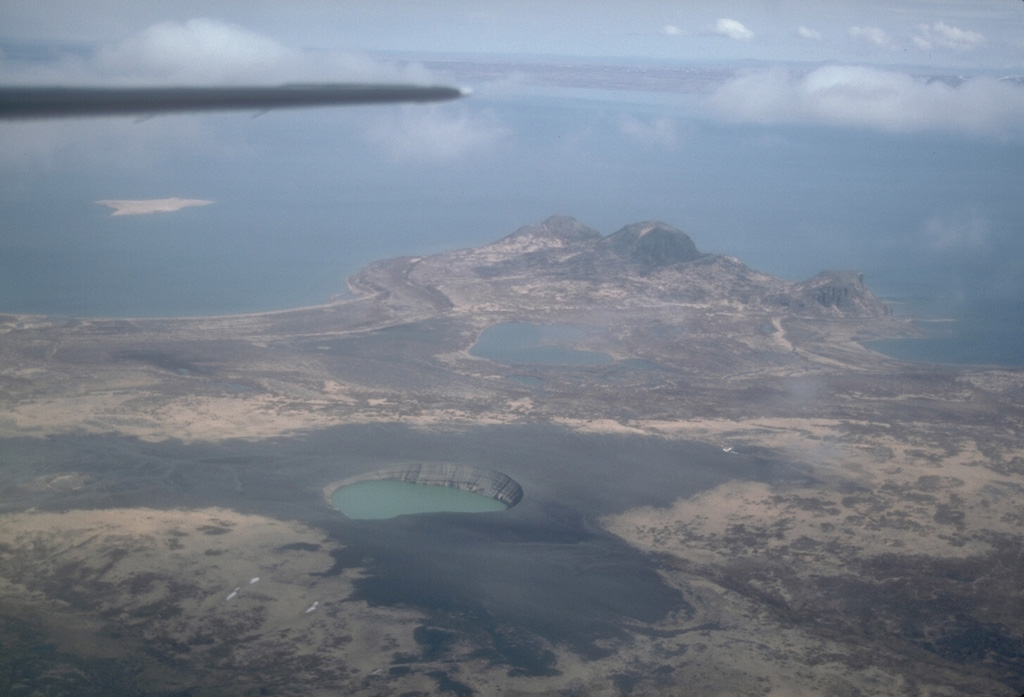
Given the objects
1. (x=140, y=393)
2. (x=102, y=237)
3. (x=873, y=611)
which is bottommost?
(x=873, y=611)

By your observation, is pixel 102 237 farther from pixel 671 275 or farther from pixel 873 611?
pixel 873 611

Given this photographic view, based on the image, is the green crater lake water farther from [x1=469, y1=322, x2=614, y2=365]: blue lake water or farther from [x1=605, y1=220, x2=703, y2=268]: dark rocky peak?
[x1=605, y1=220, x2=703, y2=268]: dark rocky peak

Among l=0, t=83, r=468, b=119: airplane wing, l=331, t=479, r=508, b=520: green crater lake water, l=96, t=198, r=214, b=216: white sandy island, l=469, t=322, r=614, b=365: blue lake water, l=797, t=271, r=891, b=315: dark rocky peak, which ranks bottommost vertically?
l=331, t=479, r=508, b=520: green crater lake water

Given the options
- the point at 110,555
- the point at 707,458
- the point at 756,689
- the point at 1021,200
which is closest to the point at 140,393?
the point at 110,555

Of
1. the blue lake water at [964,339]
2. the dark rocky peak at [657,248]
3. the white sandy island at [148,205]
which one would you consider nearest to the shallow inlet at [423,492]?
the blue lake water at [964,339]

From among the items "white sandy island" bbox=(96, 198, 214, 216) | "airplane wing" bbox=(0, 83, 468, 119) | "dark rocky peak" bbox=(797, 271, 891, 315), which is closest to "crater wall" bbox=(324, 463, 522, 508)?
"airplane wing" bbox=(0, 83, 468, 119)
